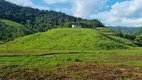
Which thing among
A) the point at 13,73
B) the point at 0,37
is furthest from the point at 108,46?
the point at 0,37

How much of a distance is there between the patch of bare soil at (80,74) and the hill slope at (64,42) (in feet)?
124

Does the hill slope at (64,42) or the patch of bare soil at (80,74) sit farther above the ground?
the patch of bare soil at (80,74)

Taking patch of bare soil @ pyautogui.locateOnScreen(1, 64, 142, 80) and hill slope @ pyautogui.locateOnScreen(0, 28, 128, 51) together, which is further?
hill slope @ pyautogui.locateOnScreen(0, 28, 128, 51)

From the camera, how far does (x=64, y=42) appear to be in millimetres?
78688

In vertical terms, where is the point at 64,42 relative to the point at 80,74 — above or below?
below

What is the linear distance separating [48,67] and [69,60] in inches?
310

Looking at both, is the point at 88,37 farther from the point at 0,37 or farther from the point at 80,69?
the point at 0,37

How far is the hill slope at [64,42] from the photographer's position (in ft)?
242

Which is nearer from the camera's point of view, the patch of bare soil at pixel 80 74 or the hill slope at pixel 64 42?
the patch of bare soil at pixel 80 74

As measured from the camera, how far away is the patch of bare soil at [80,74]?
84.2 feet

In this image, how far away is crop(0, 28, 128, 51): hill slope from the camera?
73.7 metres

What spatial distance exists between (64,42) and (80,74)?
51.4m

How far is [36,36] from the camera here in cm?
8869

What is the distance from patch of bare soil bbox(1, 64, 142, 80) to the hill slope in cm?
3766
